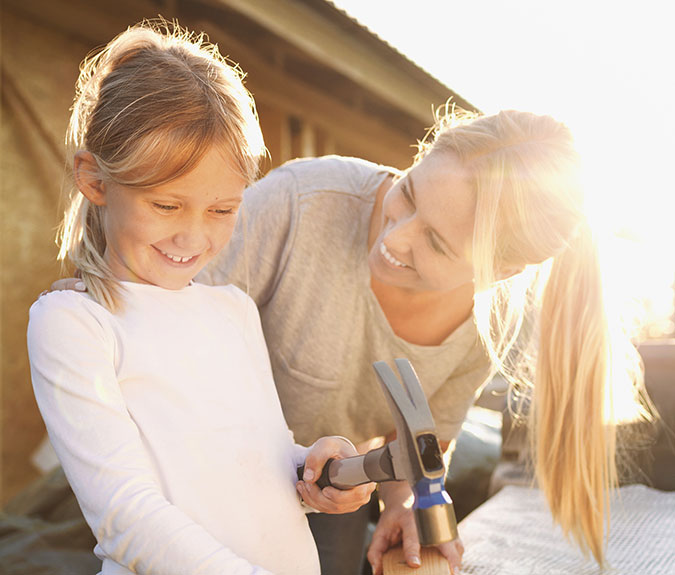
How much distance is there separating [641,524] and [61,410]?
167 centimetres

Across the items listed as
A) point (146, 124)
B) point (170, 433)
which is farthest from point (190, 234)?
point (170, 433)

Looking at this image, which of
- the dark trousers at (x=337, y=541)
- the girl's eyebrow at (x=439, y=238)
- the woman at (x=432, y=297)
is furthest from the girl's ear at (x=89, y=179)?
the dark trousers at (x=337, y=541)

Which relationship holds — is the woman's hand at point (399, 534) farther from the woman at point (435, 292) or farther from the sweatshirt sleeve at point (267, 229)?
the sweatshirt sleeve at point (267, 229)

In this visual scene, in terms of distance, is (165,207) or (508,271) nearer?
(165,207)

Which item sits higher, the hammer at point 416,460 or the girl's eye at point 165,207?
the girl's eye at point 165,207

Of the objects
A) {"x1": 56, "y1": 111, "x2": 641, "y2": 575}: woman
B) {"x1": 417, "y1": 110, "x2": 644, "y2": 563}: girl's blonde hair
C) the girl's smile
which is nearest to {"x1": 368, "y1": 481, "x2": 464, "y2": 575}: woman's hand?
{"x1": 56, "y1": 111, "x2": 641, "y2": 575}: woman

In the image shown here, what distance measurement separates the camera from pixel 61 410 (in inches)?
39.3

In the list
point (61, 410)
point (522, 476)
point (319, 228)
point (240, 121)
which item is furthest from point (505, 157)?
point (522, 476)

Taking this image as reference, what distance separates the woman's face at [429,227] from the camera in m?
1.54

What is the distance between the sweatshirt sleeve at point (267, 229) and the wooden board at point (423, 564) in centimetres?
71

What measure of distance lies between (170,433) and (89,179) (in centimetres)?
48

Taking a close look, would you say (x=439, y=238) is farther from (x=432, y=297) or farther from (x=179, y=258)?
(x=179, y=258)

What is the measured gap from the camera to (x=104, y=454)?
0.98m

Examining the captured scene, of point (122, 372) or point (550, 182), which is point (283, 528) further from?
point (550, 182)
